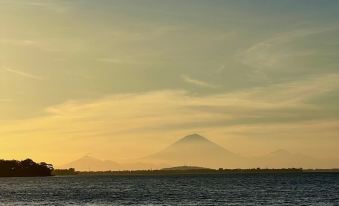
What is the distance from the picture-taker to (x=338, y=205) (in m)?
111

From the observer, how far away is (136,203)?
12219 centimetres

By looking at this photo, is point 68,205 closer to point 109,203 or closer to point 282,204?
point 109,203

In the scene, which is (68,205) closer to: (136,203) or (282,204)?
(136,203)

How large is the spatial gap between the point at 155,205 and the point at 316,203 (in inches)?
1239

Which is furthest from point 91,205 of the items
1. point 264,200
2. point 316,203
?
point 316,203

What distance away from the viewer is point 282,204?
380 ft

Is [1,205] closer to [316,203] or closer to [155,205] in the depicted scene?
[155,205]

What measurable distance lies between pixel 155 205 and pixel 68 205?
17.8m

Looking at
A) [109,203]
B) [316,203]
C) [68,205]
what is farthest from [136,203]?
[316,203]

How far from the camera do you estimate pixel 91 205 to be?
385 ft

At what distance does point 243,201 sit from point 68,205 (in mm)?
35651

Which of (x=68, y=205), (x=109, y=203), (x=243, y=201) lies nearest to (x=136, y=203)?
(x=109, y=203)

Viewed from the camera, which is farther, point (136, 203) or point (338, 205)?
point (136, 203)

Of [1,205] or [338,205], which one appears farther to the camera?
[1,205]
